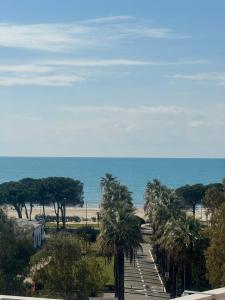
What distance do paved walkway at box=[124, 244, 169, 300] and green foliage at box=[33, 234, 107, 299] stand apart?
12.2m

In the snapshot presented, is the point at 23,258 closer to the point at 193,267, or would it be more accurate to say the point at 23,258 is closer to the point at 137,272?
the point at 193,267

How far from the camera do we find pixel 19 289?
134ft

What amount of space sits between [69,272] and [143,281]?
882 inches

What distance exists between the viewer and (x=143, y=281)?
59875 millimetres

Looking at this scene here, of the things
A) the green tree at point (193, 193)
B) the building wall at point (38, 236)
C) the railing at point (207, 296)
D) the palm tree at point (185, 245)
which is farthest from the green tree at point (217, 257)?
the green tree at point (193, 193)

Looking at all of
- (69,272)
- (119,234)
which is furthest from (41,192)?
(69,272)

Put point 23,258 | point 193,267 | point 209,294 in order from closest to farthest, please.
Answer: point 209,294 → point 193,267 → point 23,258

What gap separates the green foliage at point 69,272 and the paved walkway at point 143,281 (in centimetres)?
1216

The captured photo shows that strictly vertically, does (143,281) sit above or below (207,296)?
below

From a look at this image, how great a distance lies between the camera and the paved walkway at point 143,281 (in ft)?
171

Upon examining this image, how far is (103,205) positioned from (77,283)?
17388 millimetres

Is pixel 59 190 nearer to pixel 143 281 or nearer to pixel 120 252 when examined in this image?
pixel 143 281

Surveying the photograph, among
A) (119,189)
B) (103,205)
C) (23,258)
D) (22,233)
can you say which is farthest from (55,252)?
(119,189)

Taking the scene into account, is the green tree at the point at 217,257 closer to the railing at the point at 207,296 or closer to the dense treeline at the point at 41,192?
the railing at the point at 207,296
